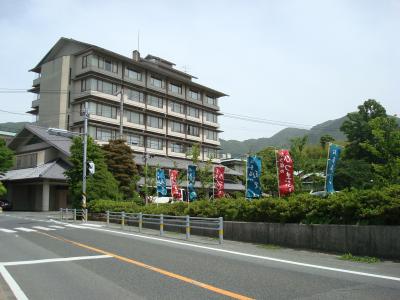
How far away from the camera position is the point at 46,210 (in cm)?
4675

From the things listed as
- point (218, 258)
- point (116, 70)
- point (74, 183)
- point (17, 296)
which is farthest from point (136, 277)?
point (116, 70)

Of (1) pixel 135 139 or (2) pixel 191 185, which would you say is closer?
(2) pixel 191 185

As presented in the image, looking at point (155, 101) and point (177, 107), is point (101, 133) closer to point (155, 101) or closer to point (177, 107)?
point (155, 101)

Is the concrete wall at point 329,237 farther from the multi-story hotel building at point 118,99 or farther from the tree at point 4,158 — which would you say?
the tree at point 4,158

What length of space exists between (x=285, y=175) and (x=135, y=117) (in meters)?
46.8

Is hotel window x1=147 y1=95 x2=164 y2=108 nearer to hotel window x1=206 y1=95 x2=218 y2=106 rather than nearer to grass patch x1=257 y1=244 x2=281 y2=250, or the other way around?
hotel window x1=206 y1=95 x2=218 y2=106

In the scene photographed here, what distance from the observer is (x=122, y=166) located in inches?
1661

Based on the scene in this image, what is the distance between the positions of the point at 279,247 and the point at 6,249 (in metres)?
8.81

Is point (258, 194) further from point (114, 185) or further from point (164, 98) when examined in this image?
point (164, 98)

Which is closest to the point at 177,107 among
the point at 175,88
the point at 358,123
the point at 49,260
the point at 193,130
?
the point at 175,88

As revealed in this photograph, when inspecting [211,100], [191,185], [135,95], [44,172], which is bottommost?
[191,185]

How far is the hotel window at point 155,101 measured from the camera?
6462cm

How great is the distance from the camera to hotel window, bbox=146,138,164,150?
207ft

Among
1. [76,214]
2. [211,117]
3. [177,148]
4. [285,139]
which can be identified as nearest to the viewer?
[76,214]
